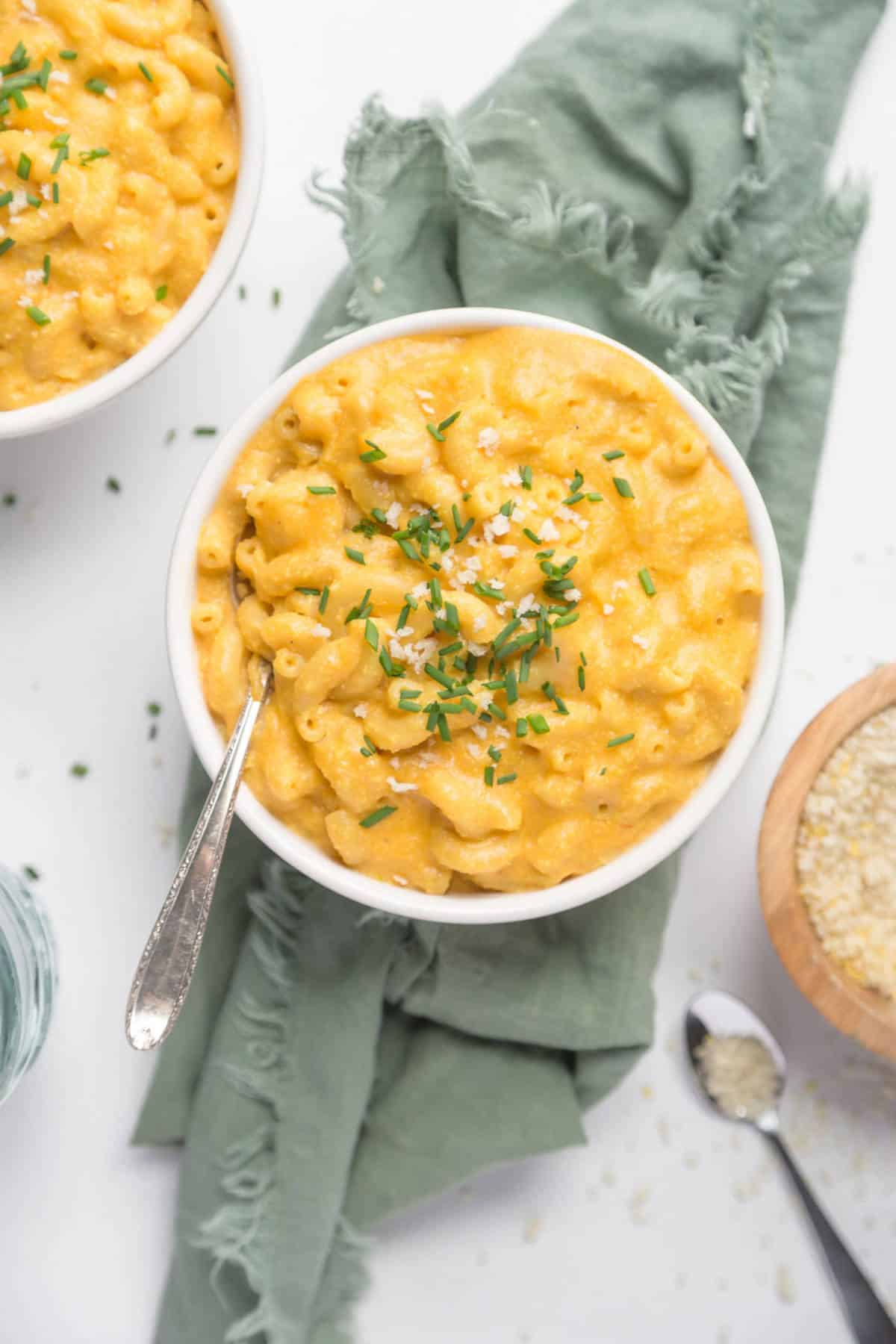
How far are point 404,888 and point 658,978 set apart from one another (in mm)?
775

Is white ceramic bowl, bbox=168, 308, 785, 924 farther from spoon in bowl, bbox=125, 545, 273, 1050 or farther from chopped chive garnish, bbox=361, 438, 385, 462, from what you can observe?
chopped chive garnish, bbox=361, 438, 385, 462

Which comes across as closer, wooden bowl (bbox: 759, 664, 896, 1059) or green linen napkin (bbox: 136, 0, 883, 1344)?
wooden bowl (bbox: 759, 664, 896, 1059)

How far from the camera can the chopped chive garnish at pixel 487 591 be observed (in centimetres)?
205

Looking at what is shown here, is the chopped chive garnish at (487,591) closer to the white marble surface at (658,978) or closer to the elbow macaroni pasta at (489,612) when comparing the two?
the elbow macaroni pasta at (489,612)

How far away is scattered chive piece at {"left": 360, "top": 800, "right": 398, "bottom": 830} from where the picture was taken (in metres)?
2.16

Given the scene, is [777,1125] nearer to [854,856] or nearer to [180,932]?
[854,856]

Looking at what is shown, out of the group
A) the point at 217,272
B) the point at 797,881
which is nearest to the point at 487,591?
the point at 217,272

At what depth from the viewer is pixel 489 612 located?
2.07 metres

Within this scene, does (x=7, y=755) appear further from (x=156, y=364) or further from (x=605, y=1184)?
(x=605, y=1184)

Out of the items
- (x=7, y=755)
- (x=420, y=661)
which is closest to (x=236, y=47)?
(x=420, y=661)

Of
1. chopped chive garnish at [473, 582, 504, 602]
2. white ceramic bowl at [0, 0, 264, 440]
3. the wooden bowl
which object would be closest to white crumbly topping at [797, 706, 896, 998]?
the wooden bowl

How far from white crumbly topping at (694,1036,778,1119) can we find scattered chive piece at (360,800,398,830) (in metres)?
0.98

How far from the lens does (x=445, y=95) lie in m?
2.79

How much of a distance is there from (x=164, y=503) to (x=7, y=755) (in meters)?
0.62
